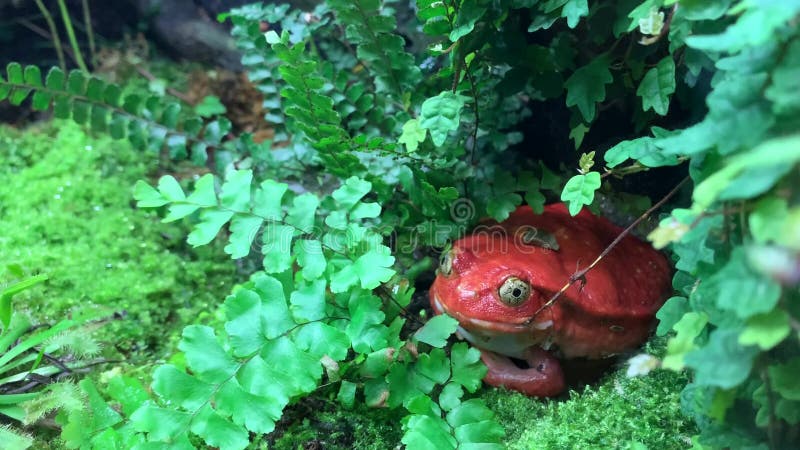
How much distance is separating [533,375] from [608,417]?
1.33 ft

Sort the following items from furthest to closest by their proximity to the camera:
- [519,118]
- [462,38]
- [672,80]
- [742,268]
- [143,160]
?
[143,160] < [519,118] < [462,38] < [672,80] < [742,268]

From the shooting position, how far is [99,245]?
9.53 feet

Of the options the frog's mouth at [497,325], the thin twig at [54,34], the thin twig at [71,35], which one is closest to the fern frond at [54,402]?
the frog's mouth at [497,325]

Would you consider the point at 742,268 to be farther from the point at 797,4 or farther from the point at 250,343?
the point at 250,343

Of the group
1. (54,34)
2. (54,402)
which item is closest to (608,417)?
(54,402)

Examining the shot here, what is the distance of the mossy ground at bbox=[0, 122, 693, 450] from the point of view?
182 centimetres

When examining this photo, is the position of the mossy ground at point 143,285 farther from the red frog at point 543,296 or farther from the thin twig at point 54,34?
the thin twig at point 54,34

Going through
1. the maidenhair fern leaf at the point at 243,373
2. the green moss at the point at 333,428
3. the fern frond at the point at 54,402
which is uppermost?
the maidenhair fern leaf at the point at 243,373

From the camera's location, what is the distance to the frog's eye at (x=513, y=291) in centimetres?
201

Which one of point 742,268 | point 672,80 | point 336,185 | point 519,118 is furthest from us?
point 336,185

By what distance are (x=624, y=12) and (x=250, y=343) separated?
1.52 meters

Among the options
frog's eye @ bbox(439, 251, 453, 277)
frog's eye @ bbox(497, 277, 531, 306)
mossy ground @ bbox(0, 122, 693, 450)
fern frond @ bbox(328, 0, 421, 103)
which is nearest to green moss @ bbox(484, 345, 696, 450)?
mossy ground @ bbox(0, 122, 693, 450)

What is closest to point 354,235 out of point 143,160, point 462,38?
point 462,38

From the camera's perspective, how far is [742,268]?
3.50 feet
